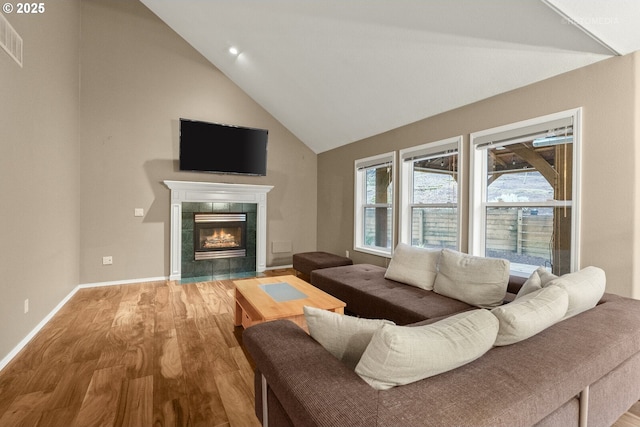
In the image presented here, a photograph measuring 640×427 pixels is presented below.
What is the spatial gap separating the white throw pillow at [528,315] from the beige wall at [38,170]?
3.16m

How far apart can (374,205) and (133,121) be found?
3897 mm

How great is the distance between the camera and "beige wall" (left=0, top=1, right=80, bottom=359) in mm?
2201

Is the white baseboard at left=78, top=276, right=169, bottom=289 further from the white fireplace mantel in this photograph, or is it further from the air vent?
the air vent

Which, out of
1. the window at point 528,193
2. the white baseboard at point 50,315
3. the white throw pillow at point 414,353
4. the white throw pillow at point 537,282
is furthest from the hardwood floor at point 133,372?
the window at point 528,193

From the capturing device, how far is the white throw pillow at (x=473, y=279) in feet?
7.73

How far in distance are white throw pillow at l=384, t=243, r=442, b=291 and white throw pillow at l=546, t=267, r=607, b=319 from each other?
4.04 ft

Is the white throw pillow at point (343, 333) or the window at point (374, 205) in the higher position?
the window at point (374, 205)

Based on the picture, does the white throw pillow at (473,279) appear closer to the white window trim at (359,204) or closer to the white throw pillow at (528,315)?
the white throw pillow at (528,315)

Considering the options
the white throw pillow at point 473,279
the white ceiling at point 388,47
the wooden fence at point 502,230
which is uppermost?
the white ceiling at point 388,47

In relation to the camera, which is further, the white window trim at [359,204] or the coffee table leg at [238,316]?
the white window trim at [359,204]

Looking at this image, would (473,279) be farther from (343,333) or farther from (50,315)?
(50,315)

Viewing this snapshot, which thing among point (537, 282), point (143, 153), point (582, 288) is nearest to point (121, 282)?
point (143, 153)

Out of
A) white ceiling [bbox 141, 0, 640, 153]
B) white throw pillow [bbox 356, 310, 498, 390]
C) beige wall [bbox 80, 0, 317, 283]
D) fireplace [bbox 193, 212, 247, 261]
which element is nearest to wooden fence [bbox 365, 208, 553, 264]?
white ceiling [bbox 141, 0, 640, 153]

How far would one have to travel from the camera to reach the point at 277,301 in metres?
2.44
